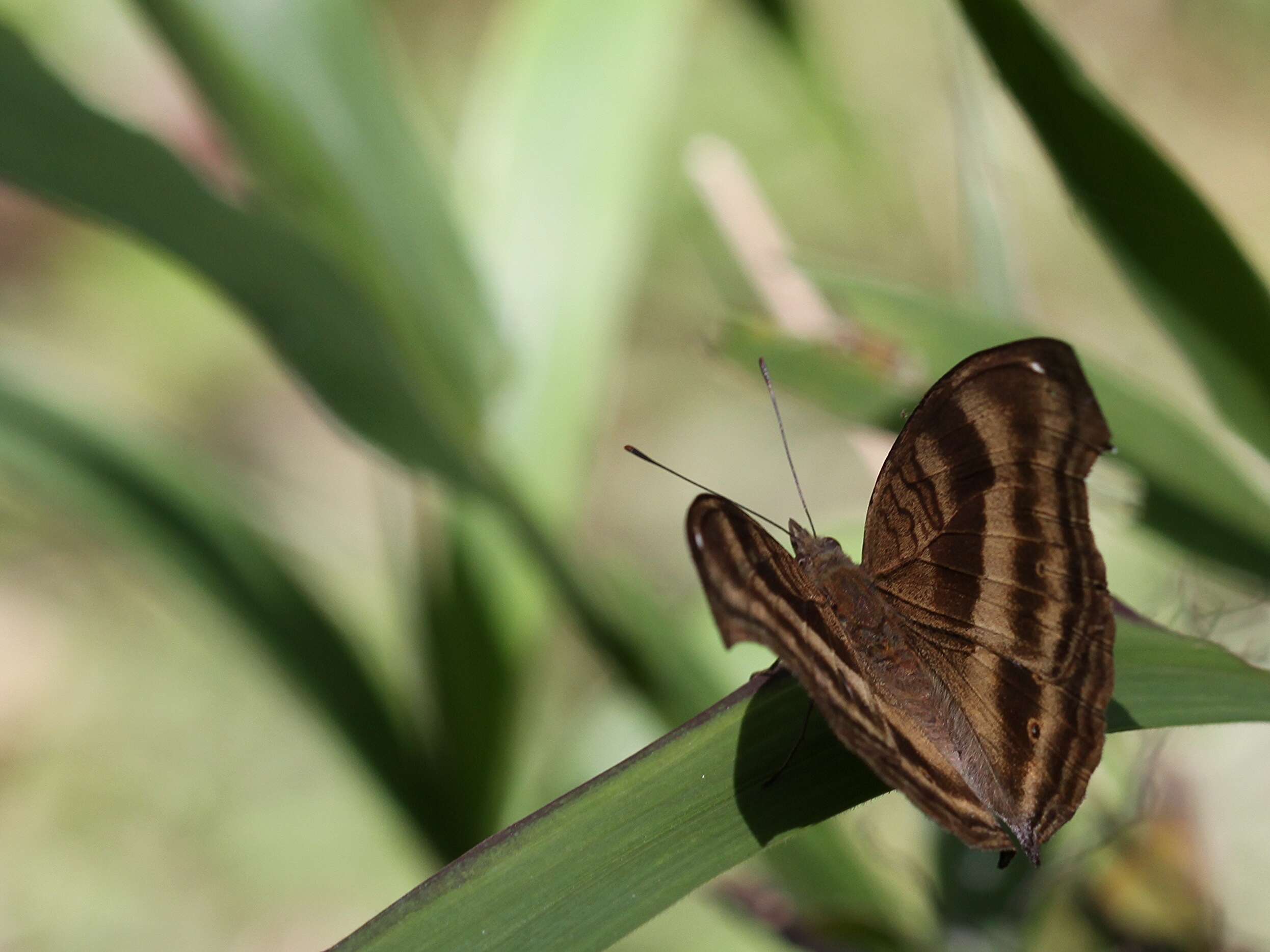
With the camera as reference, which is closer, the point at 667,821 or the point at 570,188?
the point at 667,821

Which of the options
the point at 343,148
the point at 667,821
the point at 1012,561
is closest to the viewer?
the point at 667,821

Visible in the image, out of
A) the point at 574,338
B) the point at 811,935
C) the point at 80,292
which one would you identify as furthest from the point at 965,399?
the point at 80,292

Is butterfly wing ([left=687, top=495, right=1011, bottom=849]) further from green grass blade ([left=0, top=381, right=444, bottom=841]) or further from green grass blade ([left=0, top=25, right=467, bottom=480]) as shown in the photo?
green grass blade ([left=0, top=381, right=444, bottom=841])

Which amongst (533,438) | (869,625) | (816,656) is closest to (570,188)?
(533,438)

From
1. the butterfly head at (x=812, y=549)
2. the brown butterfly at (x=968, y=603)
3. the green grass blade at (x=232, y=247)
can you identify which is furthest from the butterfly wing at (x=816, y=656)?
the green grass blade at (x=232, y=247)

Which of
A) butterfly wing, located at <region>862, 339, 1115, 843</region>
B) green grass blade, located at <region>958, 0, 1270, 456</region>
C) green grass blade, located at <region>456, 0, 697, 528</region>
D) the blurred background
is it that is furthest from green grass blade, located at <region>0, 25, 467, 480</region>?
green grass blade, located at <region>958, 0, 1270, 456</region>

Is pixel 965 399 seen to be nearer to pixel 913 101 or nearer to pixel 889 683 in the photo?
pixel 889 683

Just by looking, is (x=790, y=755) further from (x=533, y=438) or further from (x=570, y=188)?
(x=570, y=188)
